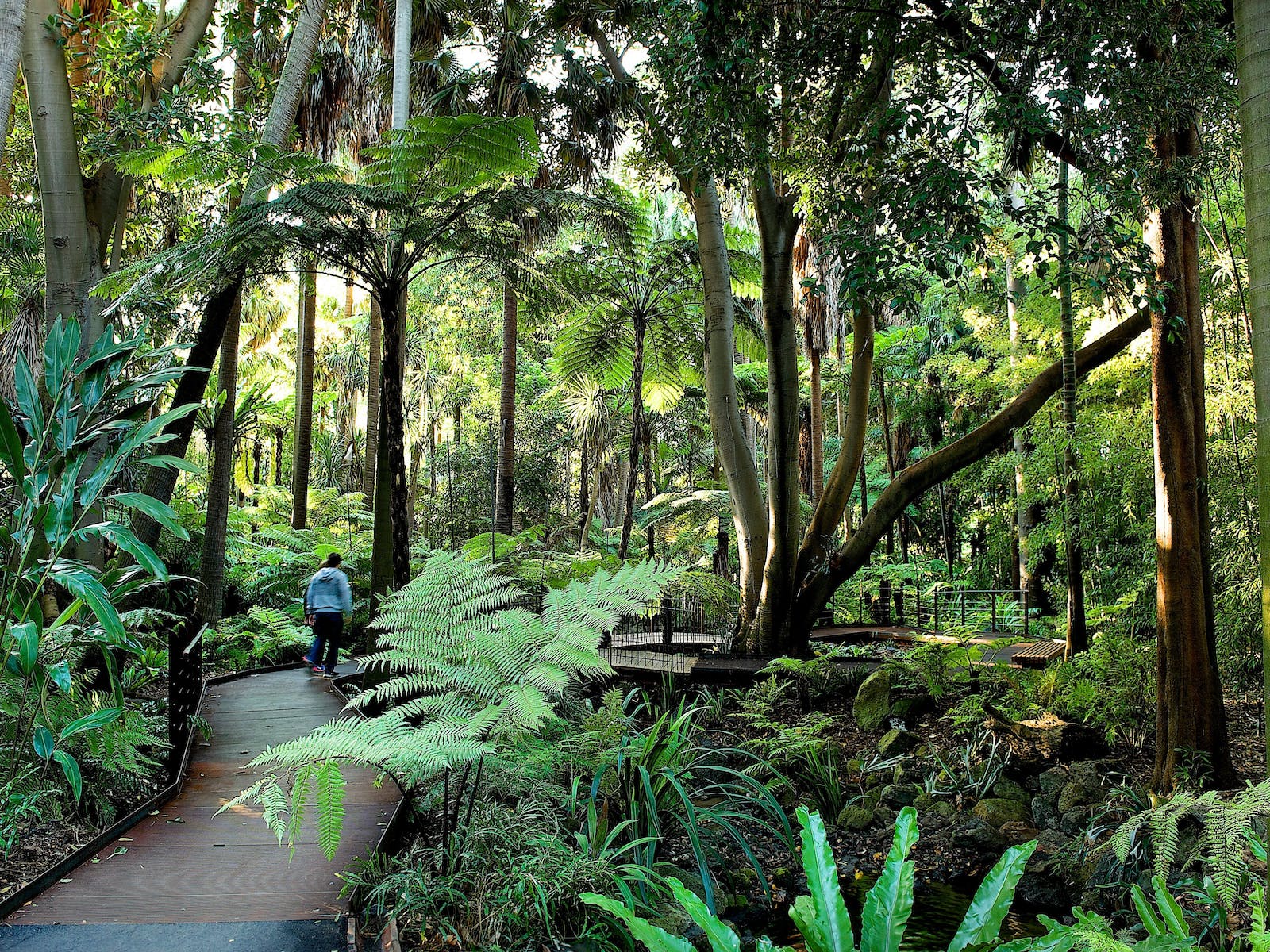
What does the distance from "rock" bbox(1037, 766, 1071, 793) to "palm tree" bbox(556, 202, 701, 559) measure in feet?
21.2

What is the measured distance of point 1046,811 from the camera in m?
6.47

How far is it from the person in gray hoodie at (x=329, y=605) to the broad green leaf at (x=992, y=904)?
24.2ft

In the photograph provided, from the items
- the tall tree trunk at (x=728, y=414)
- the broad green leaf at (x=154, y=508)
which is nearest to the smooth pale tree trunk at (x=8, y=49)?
the broad green leaf at (x=154, y=508)

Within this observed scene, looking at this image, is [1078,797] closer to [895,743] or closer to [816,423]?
[895,743]

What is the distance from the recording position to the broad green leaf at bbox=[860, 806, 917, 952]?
257 cm

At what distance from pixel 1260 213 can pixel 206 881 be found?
529 centimetres

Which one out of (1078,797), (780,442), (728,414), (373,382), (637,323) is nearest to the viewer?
(1078,797)

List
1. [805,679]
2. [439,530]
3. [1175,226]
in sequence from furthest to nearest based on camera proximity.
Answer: [439,530] → [805,679] → [1175,226]

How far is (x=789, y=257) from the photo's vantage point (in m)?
9.84

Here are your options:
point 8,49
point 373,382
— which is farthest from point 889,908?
point 373,382

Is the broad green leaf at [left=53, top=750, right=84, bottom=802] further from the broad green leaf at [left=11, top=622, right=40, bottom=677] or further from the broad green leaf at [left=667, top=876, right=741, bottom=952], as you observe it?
the broad green leaf at [left=667, top=876, right=741, bottom=952]

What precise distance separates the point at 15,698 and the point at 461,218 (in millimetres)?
5009

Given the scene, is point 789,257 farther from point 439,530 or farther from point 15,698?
point 439,530

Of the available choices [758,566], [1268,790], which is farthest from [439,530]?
[1268,790]
